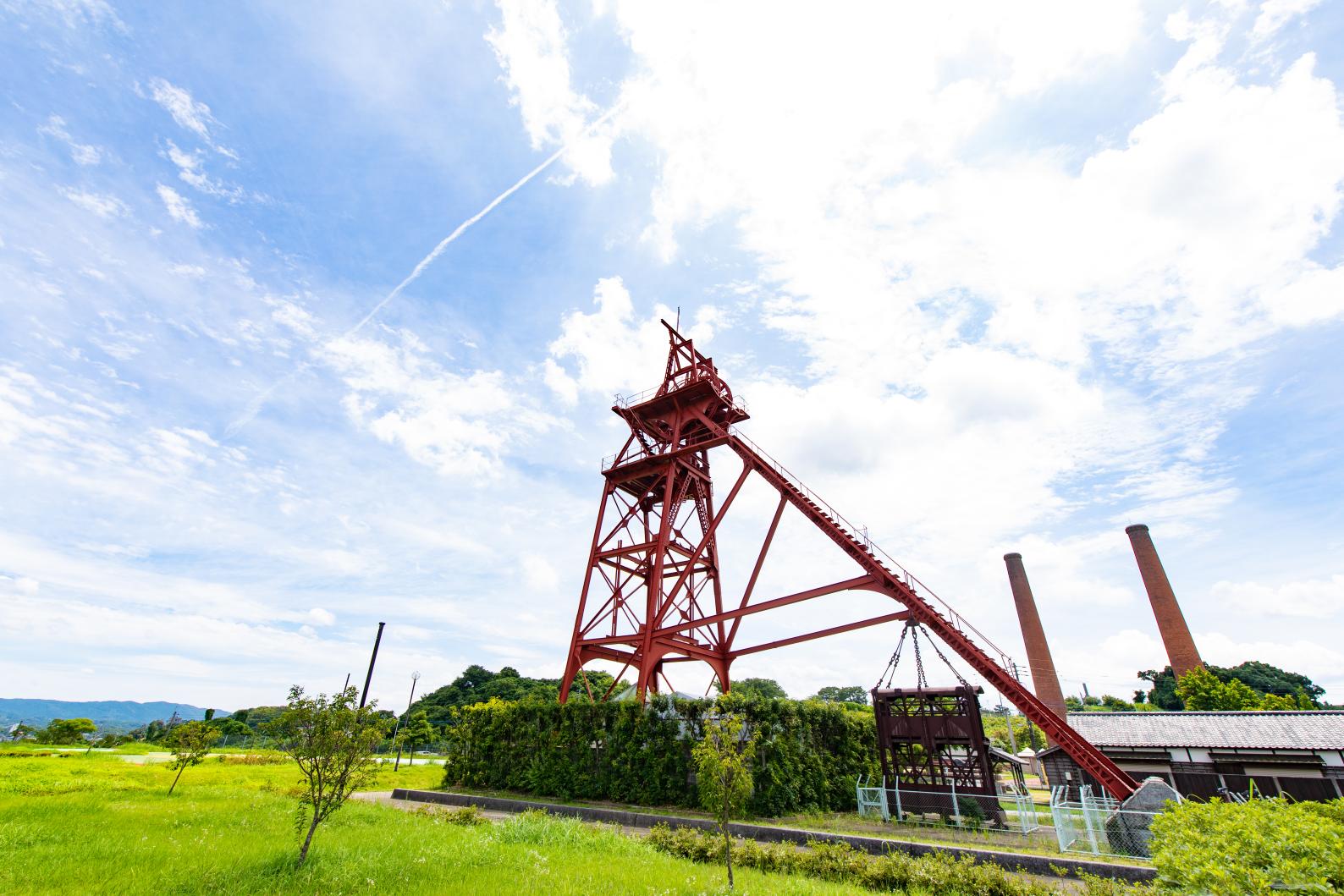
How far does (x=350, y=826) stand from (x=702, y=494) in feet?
50.3

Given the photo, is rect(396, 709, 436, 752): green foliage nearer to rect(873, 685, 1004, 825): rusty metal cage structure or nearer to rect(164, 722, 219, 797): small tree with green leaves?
rect(164, 722, 219, 797): small tree with green leaves

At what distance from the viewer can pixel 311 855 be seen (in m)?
8.77

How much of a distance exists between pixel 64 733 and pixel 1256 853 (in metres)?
66.7

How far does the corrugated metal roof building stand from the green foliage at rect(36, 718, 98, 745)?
64.3 m

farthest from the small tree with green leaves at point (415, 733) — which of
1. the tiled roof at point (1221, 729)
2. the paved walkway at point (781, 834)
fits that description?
the tiled roof at point (1221, 729)

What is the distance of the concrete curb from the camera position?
29.8ft

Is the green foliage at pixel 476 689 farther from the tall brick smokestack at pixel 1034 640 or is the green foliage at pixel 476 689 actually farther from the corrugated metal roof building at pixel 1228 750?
the corrugated metal roof building at pixel 1228 750

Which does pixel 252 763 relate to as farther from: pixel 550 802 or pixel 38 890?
pixel 38 890

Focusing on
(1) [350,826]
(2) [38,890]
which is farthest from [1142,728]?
(2) [38,890]

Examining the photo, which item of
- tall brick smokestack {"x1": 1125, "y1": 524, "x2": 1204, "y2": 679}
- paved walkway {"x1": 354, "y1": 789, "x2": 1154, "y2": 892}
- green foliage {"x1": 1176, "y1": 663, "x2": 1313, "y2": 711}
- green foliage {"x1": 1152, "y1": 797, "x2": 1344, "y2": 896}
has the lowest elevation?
paved walkway {"x1": 354, "y1": 789, "x2": 1154, "y2": 892}

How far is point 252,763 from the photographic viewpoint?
1185 inches

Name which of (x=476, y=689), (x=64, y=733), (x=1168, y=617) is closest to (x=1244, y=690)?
(x=1168, y=617)

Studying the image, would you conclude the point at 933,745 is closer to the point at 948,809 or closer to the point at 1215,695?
the point at 948,809

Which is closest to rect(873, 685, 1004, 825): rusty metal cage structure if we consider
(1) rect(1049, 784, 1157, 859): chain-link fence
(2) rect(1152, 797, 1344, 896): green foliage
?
(1) rect(1049, 784, 1157, 859): chain-link fence
